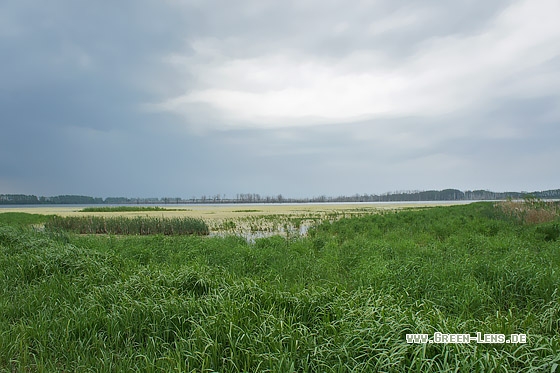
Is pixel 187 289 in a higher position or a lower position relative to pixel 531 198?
lower

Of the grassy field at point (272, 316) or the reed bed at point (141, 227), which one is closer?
the grassy field at point (272, 316)

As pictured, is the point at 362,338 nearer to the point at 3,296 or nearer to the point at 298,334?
the point at 298,334

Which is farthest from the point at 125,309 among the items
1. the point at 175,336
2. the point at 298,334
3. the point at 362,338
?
the point at 362,338

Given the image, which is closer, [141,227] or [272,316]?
[272,316]

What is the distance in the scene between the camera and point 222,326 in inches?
140

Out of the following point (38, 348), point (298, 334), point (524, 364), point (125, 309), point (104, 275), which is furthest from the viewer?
point (104, 275)

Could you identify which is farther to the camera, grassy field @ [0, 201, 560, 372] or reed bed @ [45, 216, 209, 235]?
reed bed @ [45, 216, 209, 235]

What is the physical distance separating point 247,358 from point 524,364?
244cm

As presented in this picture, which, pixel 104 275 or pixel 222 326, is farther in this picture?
pixel 104 275

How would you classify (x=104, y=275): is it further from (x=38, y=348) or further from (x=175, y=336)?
(x=175, y=336)

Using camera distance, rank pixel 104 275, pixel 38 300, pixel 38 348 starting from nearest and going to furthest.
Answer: pixel 38 348, pixel 38 300, pixel 104 275

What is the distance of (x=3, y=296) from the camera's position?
529 cm

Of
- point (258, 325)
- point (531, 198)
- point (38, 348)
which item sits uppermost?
point (531, 198)

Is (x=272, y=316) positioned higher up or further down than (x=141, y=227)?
higher up
